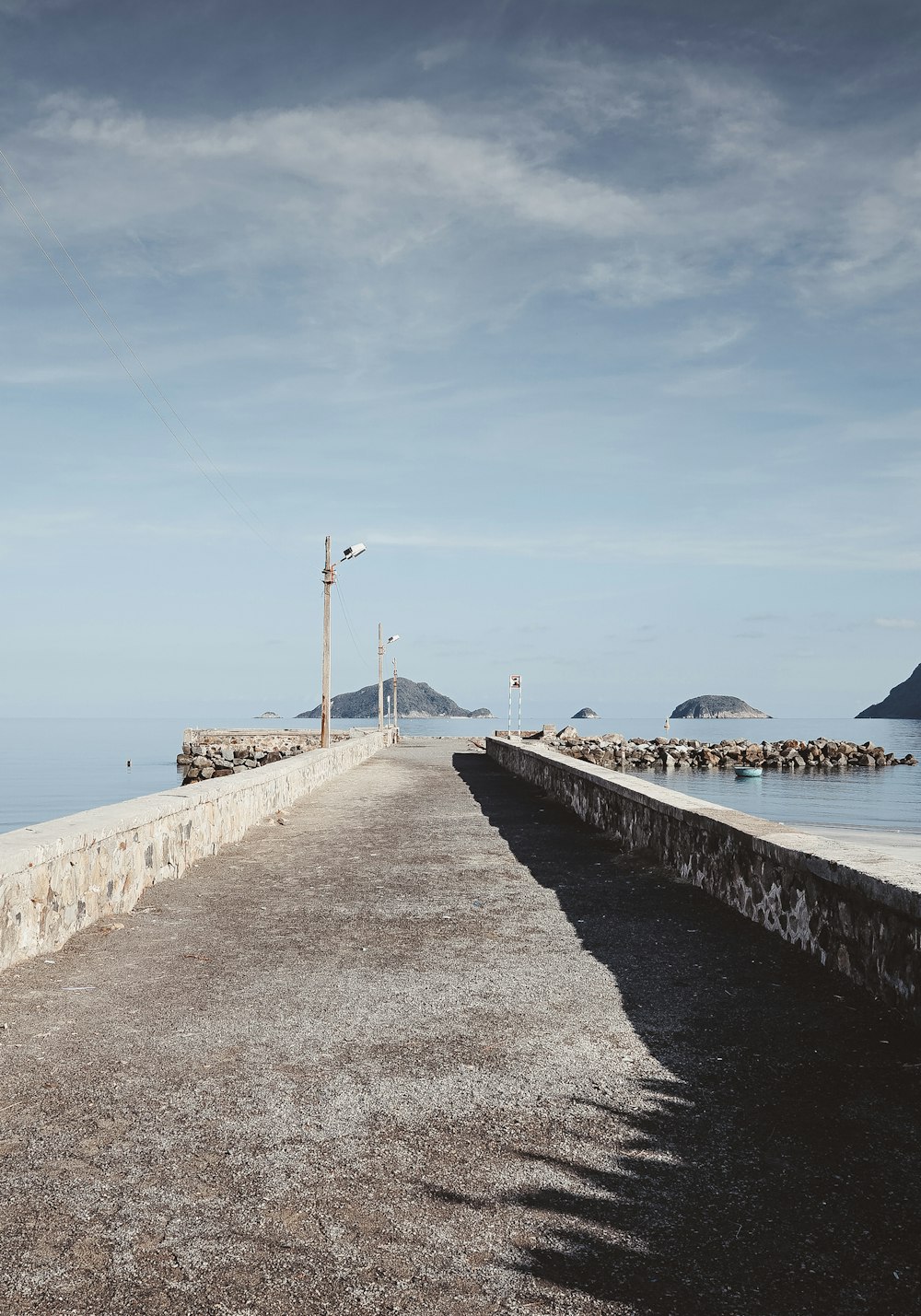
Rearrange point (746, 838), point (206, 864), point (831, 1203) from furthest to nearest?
point (206, 864), point (746, 838), point (831, 1203)

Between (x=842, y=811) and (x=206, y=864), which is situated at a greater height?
(x=206, y=864)

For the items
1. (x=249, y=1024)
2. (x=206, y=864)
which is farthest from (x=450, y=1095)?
(x=206, y=864)

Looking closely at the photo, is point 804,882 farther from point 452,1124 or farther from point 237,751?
point 237,751

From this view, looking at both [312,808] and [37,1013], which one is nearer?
[37,1013]

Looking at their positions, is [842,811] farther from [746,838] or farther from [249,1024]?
[249,1024]

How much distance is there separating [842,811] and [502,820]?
3024cm

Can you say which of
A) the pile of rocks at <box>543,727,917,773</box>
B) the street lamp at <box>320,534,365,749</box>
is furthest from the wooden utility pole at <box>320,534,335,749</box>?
the pile of rocks at <box>543,727,917,773</box>

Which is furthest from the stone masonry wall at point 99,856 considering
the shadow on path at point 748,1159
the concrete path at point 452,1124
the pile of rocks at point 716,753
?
the pile of rocks at point 716,753

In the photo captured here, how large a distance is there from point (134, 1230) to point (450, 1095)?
1250mm

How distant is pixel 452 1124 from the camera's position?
3.22 metres

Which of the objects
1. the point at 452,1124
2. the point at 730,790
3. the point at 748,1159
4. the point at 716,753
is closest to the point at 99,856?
the point at 452,1124

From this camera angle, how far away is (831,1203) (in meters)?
2.74

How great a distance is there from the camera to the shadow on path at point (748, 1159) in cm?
237

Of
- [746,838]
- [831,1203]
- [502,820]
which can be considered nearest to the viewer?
[831,1203]
